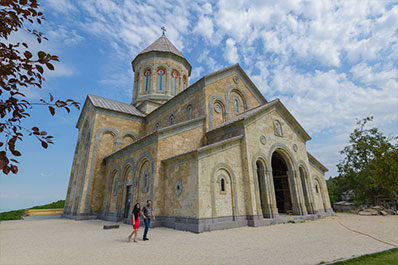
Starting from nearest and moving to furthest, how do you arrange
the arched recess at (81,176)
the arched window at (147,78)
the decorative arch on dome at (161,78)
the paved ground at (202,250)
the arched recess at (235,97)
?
1. the paved ground at (202,250)
2. the arched recess at (235,97)
3. the arched recess at (81,176)
4. the decorative arch on dome at (161,78)
5. the arched window at (147,78)

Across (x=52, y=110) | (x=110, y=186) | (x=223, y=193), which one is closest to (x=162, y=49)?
(x=110, y=186)

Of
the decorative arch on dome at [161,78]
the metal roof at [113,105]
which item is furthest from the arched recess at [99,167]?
the decorative arch on dome at [161,78]

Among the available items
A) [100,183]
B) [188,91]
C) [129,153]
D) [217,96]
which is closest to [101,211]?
[100,183]

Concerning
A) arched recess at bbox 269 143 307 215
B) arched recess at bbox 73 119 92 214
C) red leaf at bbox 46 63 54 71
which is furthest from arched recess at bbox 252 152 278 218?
arched recess at bbox 73 119 92 214

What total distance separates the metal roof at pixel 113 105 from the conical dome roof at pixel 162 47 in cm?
707

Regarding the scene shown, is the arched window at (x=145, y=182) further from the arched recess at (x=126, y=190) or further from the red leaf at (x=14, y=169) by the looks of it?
the red leaf at (x=14, y=169)

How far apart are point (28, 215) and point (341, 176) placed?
3601 centimetres

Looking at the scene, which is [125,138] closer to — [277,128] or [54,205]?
[277,128]

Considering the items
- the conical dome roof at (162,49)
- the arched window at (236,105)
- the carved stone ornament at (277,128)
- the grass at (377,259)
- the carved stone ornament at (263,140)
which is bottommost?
the grass at (377,259)

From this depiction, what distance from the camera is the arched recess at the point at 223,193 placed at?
9.61 metres

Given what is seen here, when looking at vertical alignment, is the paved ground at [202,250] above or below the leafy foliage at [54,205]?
below

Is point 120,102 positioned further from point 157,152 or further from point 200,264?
point 200,264

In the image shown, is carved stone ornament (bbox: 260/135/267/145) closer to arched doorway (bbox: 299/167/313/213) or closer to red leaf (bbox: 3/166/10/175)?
arched doorway (bbox: 299/167/313/213)

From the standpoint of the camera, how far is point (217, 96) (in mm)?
15086
